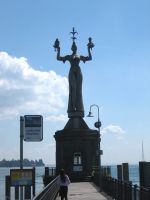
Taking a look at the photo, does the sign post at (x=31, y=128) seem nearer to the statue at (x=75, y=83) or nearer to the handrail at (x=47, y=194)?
the handrail at (x=47, y=194)

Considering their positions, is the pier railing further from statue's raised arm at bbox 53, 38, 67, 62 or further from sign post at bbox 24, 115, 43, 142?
statue's raised arm at bbox 53, 38, 67, 62

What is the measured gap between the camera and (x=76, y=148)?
179 feet

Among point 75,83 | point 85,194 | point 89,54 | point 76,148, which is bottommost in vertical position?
point 85,194

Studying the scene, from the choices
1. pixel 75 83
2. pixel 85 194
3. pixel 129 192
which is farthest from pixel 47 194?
pixel 75 83

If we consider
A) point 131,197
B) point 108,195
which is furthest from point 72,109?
point 131,197

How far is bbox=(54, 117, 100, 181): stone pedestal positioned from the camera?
2128 inches

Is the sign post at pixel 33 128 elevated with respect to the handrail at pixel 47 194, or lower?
elevated

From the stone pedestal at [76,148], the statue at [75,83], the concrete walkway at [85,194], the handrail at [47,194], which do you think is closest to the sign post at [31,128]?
the handrail at [47,194]

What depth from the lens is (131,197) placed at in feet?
60.5

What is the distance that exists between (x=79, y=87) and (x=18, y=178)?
43.7m

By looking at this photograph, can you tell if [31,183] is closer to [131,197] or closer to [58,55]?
[131,197]

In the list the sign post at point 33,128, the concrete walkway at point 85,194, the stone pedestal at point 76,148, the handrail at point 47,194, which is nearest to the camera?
the handrail at point 47,194

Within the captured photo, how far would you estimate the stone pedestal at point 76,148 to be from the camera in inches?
2128

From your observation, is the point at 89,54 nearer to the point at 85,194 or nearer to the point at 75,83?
the point at 75,83
